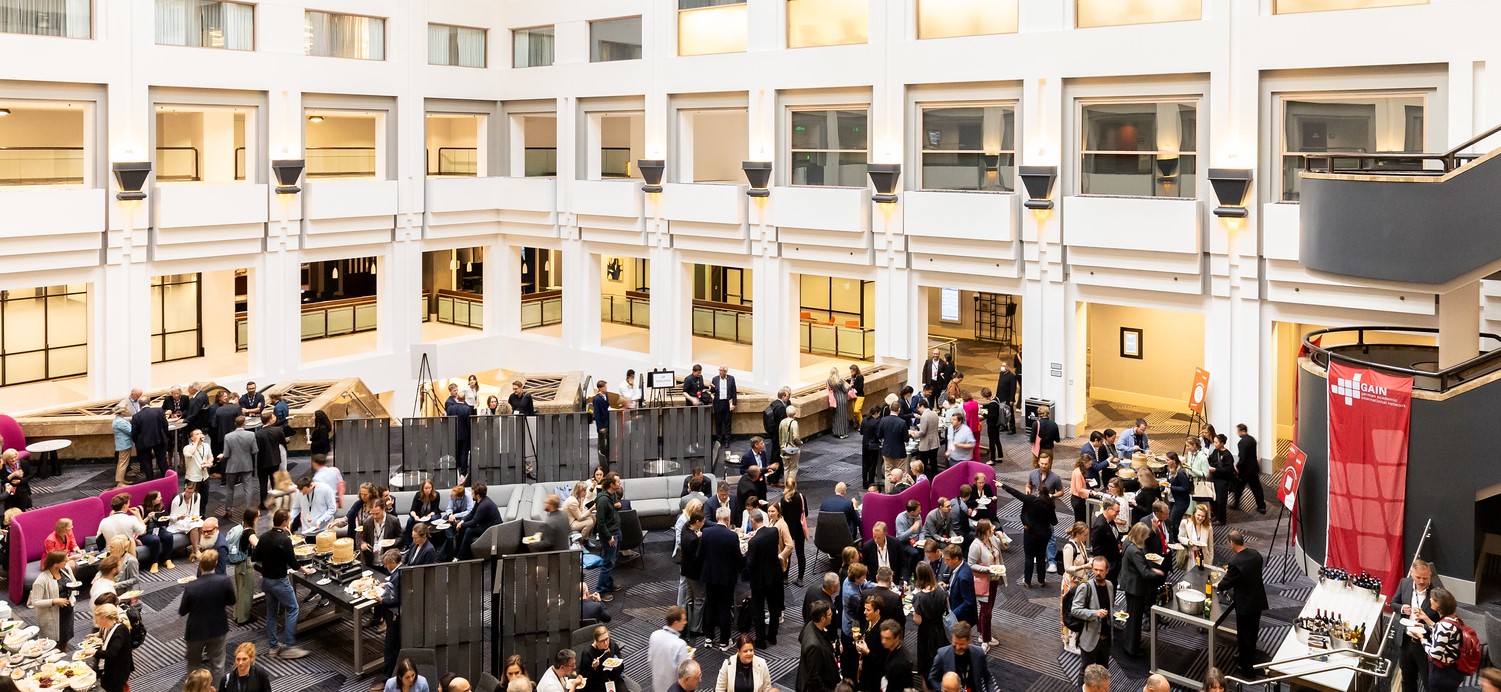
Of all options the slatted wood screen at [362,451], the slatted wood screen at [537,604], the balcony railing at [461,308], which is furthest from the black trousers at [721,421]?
the balcony railing at [461,308]

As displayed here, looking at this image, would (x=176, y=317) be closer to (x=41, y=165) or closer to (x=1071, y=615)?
(x=41, y=165)

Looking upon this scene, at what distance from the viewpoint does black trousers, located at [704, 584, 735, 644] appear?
1173 cm

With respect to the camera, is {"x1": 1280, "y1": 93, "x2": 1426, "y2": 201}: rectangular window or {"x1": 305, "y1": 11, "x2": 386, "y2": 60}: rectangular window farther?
{"x1": 305, "y1": 11, "x2": 386, "y2": 60}: rectangular window

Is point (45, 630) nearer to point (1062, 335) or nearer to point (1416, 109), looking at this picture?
point (1062, 335)

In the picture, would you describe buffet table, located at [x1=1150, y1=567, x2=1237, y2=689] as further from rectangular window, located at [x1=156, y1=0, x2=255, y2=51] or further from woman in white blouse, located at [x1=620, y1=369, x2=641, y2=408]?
rectangular window, located at [x1=156, y1=0, x2=255, y2=51]

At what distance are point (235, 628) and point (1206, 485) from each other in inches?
480

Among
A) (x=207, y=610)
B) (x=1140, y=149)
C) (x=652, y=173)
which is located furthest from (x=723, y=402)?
(x=207, y=610)

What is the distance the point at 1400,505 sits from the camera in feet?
40.9

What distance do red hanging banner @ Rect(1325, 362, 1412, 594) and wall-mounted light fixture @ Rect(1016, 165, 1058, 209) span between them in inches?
296

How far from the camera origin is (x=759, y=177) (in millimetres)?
23547

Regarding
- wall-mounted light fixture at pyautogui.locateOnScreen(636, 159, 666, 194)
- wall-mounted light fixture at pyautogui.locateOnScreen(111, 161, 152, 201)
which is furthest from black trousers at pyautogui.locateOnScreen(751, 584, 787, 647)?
wall-mounted light fixture at pyautogui.locateOnScreen(111, 161, 152, 201)

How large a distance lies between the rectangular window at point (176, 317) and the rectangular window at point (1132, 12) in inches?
833

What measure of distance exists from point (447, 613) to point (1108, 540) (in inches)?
264

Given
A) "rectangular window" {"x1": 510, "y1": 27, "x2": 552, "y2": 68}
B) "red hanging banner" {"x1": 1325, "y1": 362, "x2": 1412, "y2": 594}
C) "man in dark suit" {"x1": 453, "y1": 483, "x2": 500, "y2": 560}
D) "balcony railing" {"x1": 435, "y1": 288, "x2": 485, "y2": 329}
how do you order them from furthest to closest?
"balcony railing" {"x1": 435, "y1": 288, "x2": 485, "y2": 329}, "rectangular window" {"x1": 510, "y1": 27, "x2": 552, "y2": 68}, "man in dark suit" {"x1": 453, "y1": 483, "x2": 500, "y2": 560}, "red hanging banner" {"x1": 1325, "y1": 362, "x2": 1412, "y2": 594}
